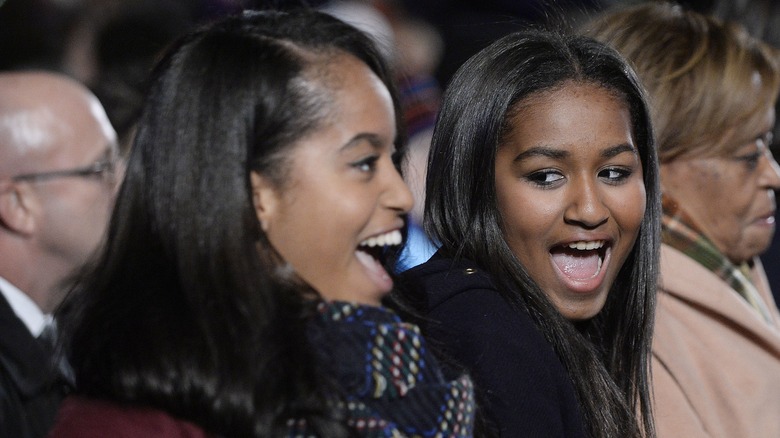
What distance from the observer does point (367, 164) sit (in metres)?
1.71

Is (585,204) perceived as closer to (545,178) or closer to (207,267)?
(545,178)

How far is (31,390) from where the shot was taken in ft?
7.88

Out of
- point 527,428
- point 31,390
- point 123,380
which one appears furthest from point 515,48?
point 31,390

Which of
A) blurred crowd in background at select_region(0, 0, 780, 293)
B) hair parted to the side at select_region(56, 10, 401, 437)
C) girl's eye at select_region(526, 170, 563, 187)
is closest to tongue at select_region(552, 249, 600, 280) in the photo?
girl's eye at select_region(526, 170, 563, 187)

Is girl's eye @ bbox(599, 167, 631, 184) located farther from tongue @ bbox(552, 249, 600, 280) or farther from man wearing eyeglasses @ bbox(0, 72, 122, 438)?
man wearing eyeglasses @ bbox(0, 72, 122, 438)

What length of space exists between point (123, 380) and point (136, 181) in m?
0.31

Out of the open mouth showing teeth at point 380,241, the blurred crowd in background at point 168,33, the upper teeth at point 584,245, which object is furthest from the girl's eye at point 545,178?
the blurred crowd in background at point 168,33

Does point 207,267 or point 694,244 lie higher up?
point 207,267

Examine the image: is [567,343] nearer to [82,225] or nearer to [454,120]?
[454,120]

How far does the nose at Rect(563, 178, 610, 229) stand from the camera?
211 cm

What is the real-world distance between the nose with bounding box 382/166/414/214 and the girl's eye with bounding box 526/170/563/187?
46 cm

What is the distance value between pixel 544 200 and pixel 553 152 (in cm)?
9

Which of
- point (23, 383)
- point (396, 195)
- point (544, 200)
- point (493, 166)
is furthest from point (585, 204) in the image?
point (23, 383)

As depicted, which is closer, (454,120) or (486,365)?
(486,365)
